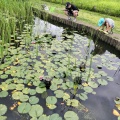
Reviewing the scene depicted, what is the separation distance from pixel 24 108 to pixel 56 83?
91 centimetres

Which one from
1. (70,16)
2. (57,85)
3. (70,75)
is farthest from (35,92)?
(70,16)

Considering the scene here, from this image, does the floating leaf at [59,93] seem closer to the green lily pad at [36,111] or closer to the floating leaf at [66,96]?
the floating leaf at [66,96]

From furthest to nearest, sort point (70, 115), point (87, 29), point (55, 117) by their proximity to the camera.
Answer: point (87, 29)
point (70, 115)
point (55, 117)

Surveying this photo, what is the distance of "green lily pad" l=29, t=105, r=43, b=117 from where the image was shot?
103 inches

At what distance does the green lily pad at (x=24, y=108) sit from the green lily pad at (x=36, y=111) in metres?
0.06

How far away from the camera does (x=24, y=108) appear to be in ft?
8.93

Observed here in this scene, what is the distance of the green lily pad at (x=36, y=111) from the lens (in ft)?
8.61

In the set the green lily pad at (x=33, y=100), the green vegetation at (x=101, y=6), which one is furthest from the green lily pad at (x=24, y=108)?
the green vegetation at (x=101, y=6)

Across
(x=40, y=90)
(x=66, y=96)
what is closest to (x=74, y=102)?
(x=66, y=96)

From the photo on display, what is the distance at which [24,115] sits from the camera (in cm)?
268

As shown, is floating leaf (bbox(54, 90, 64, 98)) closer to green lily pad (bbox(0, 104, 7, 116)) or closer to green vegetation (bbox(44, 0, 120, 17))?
green lily pad (bbox(0, 104, 7, 116))

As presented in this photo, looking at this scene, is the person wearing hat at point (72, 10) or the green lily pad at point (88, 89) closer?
the green lily pad at point (88, 89)

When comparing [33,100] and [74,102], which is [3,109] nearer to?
[33,100]

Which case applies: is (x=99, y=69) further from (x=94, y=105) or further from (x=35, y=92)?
(x=35, y=92)
